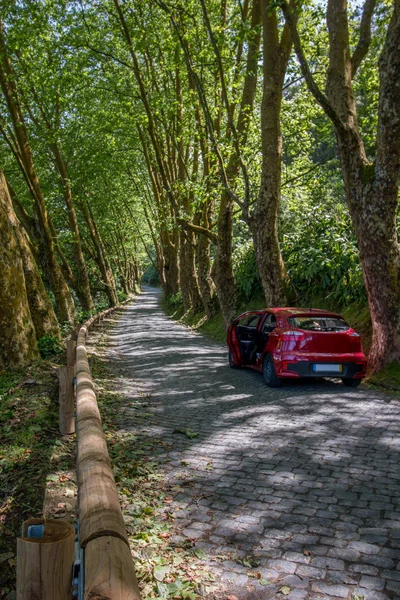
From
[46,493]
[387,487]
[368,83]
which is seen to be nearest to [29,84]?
[368,83]

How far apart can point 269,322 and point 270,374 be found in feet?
4.74

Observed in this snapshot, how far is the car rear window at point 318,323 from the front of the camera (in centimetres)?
941

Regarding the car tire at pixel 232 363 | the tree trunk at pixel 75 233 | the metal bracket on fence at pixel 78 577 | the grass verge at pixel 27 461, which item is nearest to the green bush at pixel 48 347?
the grass verge at pixel 27 461

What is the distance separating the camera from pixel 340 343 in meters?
9.21

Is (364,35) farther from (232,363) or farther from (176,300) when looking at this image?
(176,300)

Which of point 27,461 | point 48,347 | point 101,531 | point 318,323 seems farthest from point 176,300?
point 101,531

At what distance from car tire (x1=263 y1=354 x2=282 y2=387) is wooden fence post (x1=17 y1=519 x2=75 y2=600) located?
314 inches

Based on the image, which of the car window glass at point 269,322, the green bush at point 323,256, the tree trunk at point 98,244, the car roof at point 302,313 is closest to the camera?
the car roof at point 302,313

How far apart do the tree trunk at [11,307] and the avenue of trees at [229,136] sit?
4 cm

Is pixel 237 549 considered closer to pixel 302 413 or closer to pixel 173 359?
pixel 302 413

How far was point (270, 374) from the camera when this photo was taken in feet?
31.9

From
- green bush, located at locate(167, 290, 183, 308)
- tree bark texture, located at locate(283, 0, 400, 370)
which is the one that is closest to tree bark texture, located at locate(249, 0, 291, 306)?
tree bark texture, located at locate(283, 0, 400, 370)

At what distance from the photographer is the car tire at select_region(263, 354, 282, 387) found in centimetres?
958

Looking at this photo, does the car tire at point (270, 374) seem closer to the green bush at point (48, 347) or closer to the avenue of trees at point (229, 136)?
the avenue of trees at point (229, 136)
